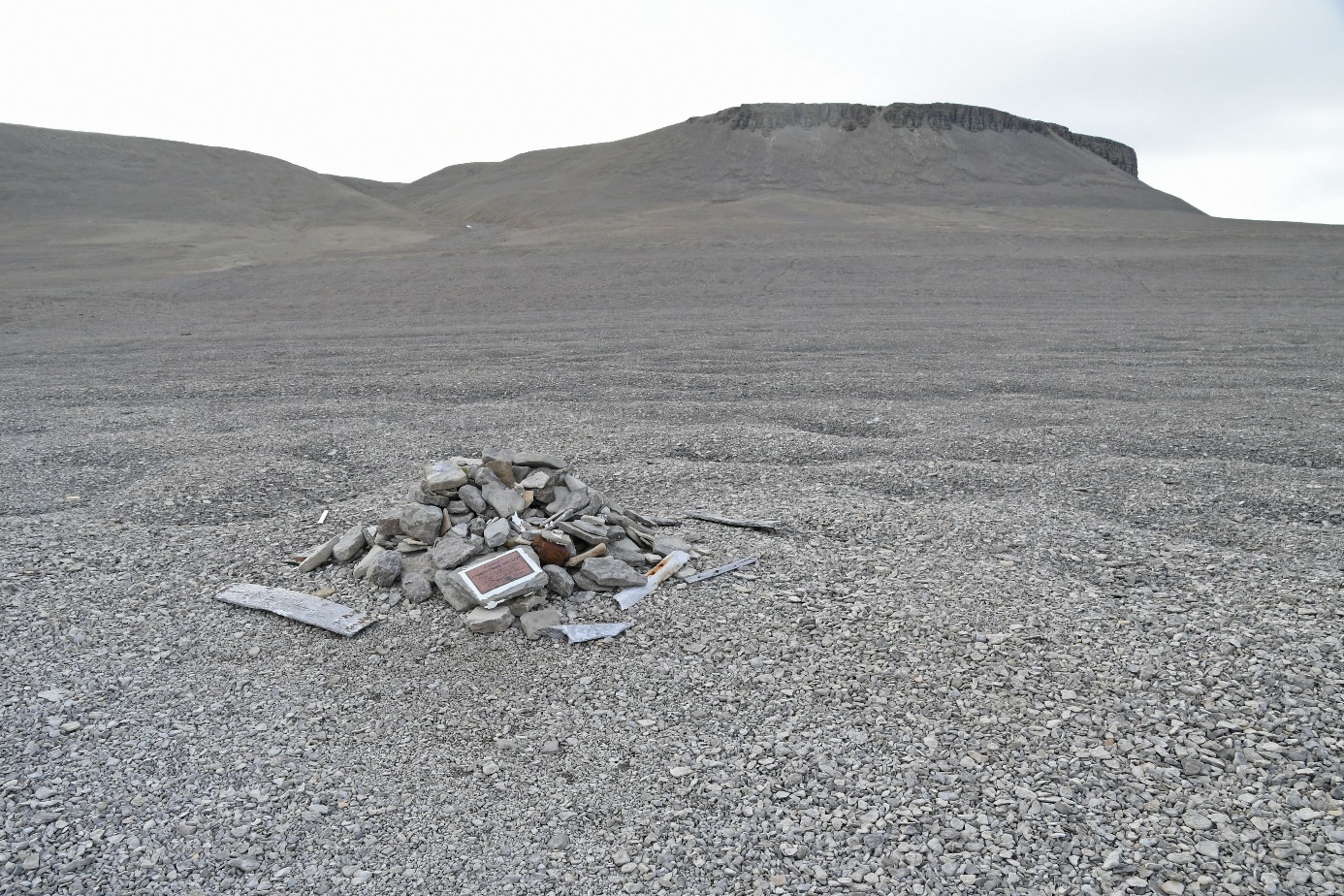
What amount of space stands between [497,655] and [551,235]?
4280cm

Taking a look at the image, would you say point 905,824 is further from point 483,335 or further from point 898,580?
point 483,335

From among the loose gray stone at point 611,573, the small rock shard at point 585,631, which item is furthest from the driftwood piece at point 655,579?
the small rock shard at point 585,631

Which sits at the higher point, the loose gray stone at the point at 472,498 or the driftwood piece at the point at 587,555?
the loose gray stone at the point at 472,498

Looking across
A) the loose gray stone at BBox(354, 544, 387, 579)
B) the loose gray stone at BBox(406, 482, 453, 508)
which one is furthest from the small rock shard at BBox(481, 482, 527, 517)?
the loose gray stone at BBox(354, 544, 387, 579)

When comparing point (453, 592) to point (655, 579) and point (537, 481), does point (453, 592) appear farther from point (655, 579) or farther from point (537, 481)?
point (655, 579)

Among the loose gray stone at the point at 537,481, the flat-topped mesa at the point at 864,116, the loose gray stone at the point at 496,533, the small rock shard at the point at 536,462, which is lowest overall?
the loose gray stone at the point at 496,533

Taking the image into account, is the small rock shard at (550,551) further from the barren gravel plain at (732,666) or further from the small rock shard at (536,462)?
the small rock shard at (536,462)

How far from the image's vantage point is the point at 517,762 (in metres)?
4.29

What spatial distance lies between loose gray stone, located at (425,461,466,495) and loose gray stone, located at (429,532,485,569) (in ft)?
1.30

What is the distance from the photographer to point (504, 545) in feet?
19.4

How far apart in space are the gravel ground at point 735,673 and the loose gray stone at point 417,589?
0.15 meters

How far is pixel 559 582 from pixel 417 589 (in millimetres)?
915

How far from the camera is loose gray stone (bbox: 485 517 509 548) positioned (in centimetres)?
587

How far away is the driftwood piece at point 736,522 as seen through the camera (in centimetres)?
705
